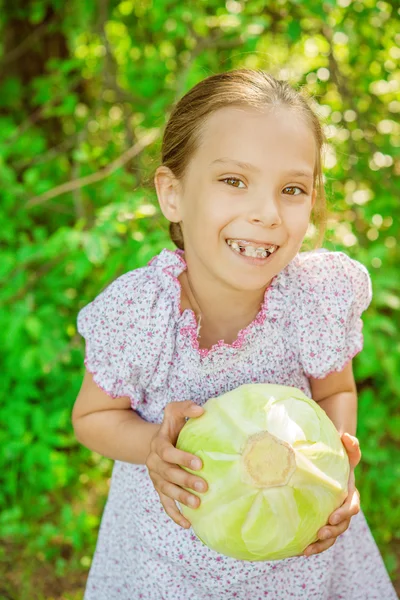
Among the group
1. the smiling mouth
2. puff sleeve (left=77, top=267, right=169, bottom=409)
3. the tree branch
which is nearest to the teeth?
the smiling mouth

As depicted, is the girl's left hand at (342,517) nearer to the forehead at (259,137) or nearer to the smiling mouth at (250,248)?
the smiling mouth at (250,248)

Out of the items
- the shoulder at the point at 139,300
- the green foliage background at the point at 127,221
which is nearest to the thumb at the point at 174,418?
the shoulder at the point at 139,300

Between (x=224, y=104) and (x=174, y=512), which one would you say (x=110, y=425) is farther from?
(x=224, y=104)

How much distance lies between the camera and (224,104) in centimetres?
151

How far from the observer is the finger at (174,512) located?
141 cm

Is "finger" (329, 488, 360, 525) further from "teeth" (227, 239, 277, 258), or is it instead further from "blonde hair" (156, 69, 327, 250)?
"blonde hair" (156, 69, 327, 250)

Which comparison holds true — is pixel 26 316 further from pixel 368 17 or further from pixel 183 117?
pixel 368 17

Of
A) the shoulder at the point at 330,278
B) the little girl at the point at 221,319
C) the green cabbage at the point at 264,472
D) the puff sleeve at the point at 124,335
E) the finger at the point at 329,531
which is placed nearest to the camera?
the green cabbage at the point at 264,472

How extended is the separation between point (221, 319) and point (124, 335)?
0.26 m

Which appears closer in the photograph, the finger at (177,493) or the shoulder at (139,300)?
the finger at (177,493)

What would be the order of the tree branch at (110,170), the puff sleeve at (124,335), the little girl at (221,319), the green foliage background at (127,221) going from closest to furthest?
the little girl at (221,319), the puff sleeve at (124,335), the green foliage background at (127,221), the tree branch at (110,170)

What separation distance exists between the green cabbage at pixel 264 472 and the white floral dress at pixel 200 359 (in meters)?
0.26

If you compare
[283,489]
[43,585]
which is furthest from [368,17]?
[43,585]

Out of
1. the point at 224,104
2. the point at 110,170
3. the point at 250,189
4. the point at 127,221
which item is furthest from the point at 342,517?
the point at 110,170
